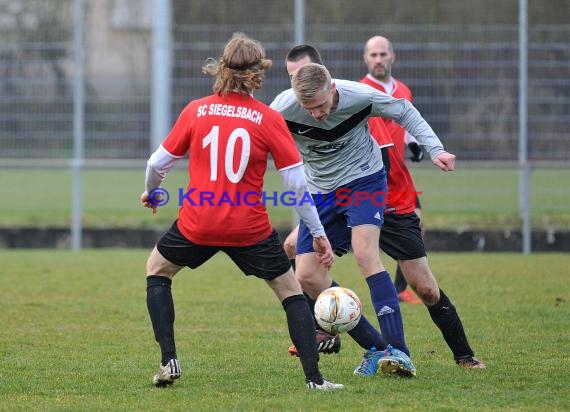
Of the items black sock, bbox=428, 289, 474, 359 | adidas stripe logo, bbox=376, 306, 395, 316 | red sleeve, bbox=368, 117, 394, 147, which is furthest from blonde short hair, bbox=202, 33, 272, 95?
black sock, bbox=428, 289, 474, 359

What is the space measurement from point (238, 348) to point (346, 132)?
1.80 metres

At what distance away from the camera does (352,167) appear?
21.6 feet

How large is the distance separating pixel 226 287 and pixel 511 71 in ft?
21.5

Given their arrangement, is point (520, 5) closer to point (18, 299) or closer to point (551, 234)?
point (551, 234)

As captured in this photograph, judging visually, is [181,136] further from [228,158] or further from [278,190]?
[278,190]

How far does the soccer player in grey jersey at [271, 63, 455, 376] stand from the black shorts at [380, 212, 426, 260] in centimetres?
24

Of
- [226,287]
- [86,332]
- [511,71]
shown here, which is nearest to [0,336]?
[86,332]

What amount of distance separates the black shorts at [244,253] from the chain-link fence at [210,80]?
1032 centimetres

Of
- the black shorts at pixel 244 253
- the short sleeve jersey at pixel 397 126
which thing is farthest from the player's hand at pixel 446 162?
the short sleeve jersey at pixel 397 126

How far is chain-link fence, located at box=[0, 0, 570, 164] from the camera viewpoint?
1570cm

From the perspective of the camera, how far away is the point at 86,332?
26.9 feet

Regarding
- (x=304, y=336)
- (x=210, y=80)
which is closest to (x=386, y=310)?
(x=304, y=336)

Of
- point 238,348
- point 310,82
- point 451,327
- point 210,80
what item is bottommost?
point 238,348

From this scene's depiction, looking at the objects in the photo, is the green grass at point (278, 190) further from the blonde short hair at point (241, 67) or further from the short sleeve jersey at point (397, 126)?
the blonde short hair at point (241, 67)
